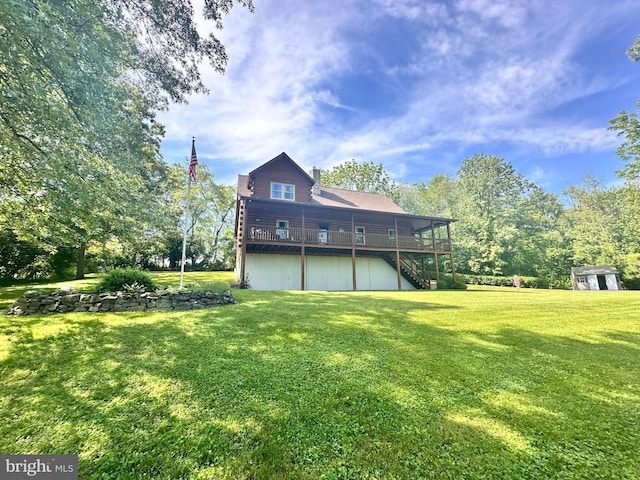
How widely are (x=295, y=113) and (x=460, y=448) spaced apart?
45.8 ft

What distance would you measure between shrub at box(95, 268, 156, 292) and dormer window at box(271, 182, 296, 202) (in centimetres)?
1116

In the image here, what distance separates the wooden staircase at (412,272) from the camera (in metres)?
19.3

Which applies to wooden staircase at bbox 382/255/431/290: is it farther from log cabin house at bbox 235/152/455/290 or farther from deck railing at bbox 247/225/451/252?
deck railing at bbox 247/225/451/252

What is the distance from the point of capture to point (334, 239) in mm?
17625

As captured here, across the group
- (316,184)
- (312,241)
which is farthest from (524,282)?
(312,241)

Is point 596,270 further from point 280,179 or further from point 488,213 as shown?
point 280,179

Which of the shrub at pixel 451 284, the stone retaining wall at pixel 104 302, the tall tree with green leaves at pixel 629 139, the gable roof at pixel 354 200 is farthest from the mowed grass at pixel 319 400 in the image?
the tall tree with green leaves at pixel 629 139

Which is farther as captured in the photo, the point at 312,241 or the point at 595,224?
the point at 595,224

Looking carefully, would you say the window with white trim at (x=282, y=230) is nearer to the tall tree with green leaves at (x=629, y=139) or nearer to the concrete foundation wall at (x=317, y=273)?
the concrete foundation wall at (x=317, y=273)

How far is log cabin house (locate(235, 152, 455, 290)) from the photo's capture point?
16750 millimetres

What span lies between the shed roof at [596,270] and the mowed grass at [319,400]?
28009mm

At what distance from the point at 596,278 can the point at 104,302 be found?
122 ft

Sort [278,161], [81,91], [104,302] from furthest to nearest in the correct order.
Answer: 1. [278,161]
2. [104,302]
3. [81,91]

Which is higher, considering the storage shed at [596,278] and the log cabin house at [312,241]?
the log cabin house at [312,241]
